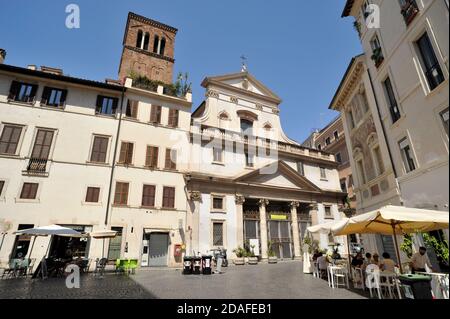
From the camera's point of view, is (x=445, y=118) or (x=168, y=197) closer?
(x=445, y=118)

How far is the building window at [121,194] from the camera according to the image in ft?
56.4

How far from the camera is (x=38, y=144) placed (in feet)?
54.6

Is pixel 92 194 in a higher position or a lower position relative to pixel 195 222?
higher

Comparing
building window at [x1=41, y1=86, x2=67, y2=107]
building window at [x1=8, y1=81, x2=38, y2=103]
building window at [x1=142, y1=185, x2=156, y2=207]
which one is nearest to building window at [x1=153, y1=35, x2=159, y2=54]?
building window at [x1=41, y1=86, x2=67, y2=107]

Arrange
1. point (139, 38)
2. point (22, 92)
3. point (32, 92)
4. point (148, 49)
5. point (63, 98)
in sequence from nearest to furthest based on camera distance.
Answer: point (22, 92) < point (32, 92) < point (63, 98) < point (148, 49) < point (139, 38)

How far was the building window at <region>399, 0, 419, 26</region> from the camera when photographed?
9762 mm

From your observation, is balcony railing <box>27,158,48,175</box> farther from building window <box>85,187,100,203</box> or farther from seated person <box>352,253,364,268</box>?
seated person <box>352,253,364,268</box>

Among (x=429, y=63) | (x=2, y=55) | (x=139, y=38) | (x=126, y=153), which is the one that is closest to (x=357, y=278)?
(x=429, y=63)

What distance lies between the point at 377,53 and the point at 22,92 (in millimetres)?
22358

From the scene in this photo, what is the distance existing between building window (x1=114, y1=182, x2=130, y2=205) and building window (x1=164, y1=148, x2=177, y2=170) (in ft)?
10.9

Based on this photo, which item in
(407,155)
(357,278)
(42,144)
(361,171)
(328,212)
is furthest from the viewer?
(328,212)

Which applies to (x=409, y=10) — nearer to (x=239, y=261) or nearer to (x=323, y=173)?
(x=239, y=261)

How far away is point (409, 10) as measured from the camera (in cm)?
1007

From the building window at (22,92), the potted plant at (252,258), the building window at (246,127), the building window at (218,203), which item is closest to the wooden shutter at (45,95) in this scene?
the building window at (22,92)
